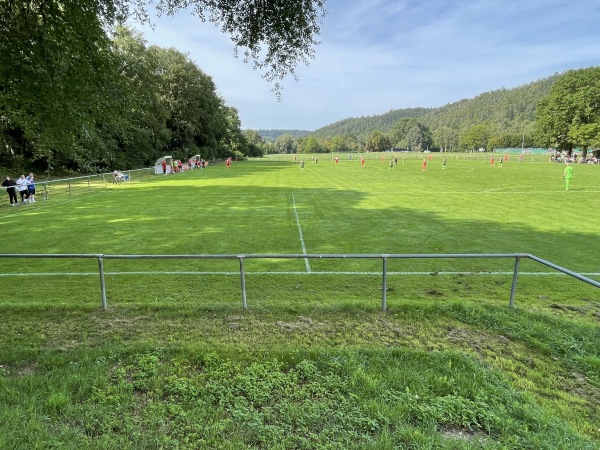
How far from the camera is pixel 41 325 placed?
17.6 ft

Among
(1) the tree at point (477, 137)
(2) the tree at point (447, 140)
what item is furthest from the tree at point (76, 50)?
(2) the tree at point (447, 140)

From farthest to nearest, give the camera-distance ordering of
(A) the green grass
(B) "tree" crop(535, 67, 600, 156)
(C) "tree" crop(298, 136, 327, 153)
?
(C) "tree" crop(298, 136, 327, 153)
(B) "tree" crop(535, 67, 600, 156)
(A) the green grass

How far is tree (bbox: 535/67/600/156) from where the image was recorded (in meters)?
66.8

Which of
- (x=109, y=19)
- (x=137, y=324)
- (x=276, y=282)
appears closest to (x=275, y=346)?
(x=137, y=324)

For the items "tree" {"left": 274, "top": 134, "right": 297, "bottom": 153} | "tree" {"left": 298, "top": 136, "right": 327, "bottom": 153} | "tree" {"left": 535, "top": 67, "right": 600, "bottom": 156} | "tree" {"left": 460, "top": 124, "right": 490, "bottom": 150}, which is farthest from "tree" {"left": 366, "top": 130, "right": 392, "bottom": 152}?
"tree" {"left": 535, "top": 67, "right": 600, "bottom": 156}

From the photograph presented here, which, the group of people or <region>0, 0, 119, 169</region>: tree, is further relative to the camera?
the group of people

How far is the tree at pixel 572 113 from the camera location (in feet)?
219

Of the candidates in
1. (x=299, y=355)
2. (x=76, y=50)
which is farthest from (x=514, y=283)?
(x=76, y=50)

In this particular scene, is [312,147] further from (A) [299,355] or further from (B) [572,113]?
(A) [299,355]

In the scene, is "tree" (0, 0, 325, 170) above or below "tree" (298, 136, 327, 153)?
below

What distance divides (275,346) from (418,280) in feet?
17.1

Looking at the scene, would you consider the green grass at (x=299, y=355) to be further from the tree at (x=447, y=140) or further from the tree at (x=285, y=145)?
the tree at (x=447, y=140)

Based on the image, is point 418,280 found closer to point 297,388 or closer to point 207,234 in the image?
point 297,388

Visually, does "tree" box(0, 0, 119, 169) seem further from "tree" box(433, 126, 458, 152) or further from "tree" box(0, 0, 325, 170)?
"tree" box(433, 126, 458, 152)
